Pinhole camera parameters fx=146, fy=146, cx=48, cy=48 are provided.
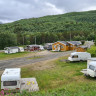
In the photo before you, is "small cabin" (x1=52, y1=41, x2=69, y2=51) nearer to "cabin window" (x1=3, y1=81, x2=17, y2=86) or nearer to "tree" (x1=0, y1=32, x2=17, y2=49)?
"tree" (x1=0, y1=32, x2=17, y2=49)

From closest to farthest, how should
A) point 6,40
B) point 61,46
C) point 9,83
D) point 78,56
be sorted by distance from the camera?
1. point 9,83
2. point 78,56
3. point 61,46
4. point 6,40

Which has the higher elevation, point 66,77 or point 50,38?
point 50,38

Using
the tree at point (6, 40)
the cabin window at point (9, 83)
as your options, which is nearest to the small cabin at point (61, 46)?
the tree at point (6, 40)

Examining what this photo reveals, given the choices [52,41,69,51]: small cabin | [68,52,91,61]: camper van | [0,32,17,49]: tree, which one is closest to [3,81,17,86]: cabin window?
[68,52,91,61]: camper van

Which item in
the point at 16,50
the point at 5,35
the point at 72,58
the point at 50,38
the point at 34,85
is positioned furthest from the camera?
the point at 50,38

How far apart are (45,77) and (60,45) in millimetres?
34099

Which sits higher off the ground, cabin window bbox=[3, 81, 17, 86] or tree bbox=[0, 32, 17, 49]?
tree bbox=[0, 32, 17, 49]

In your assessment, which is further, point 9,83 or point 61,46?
point 61,46

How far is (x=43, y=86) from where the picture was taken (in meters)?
16.4

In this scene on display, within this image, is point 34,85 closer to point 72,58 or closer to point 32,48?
point 72,58

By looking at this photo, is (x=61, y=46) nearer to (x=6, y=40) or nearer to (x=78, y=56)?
(x=78, y=56)

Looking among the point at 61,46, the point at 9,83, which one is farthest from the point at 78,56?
the point at 61,46

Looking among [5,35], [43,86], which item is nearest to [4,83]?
[43,86]

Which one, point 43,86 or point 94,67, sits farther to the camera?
point 94,67
